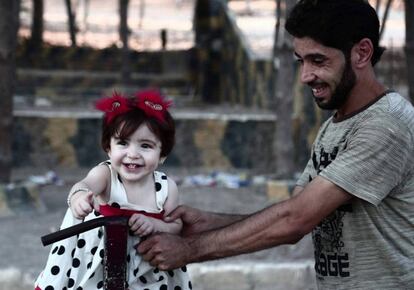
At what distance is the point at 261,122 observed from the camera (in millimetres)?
12398

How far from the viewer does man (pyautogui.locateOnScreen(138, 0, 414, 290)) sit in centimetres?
344

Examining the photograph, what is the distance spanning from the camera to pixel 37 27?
18859 millimetres

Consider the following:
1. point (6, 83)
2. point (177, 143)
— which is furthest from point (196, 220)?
point (177, 143)

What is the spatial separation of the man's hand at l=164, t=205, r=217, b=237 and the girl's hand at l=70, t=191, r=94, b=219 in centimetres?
39

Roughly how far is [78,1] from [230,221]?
2672cm

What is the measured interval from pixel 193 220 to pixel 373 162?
2.58 feet

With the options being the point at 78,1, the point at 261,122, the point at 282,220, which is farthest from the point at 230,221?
the point at 78,1

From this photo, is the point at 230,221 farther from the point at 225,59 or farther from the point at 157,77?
the point at 157,77

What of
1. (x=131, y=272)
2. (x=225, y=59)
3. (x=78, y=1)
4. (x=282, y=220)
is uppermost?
(x=282, y=220)

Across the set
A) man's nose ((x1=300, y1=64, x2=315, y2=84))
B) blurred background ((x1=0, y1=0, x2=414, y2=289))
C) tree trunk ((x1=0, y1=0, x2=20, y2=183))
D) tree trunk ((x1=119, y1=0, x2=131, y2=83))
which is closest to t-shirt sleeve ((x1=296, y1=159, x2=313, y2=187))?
man's nose ((x1=300, y1=64, x2=315, y2=84))

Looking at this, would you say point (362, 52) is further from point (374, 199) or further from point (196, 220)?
point (196, 220)

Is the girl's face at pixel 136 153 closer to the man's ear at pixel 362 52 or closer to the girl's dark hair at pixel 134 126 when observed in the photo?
the girl's dark hair at pixel 134 126

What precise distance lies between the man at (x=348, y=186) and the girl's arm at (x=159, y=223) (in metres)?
0.05

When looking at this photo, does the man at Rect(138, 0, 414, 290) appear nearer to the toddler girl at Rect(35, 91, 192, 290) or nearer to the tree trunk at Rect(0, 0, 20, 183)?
the toddler girl at Rect(35, 91, 192, 290)
